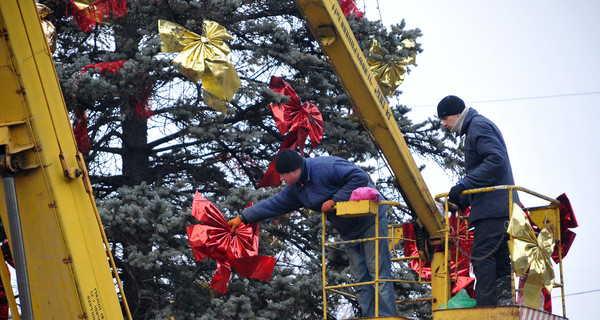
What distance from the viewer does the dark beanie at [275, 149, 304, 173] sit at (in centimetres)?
717

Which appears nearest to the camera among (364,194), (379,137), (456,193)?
(456,193)

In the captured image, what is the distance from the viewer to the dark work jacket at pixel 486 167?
6418 mm

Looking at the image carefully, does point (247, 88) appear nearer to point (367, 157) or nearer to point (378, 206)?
point (367, 157)

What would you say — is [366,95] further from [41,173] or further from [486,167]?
[41,173]

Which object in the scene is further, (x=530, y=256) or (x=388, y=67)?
(x=388, y=67)

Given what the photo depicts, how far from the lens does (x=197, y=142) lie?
36.0 feet

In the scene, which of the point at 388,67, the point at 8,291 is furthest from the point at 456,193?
the point at 388,67

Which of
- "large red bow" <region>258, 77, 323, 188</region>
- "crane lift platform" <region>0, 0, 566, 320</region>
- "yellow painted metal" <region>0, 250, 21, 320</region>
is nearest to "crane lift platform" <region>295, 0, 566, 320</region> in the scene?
"crane lift platform" <region>0, 0, 566, 320</region>

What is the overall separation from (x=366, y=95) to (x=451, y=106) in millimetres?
748

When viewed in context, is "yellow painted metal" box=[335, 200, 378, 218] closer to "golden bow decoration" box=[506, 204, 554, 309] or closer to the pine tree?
"golden bow decoration" box=[506, 204, 554, 309]

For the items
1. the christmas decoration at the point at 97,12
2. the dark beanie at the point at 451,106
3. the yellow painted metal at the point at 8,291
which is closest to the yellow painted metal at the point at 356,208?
the dark beanie at the point at 451,106

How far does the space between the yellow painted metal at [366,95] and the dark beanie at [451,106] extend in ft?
1.66

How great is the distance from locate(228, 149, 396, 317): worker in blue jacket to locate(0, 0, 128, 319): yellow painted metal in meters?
2.32

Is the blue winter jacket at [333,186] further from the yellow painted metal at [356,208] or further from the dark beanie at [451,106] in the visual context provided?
the dark beanie at [451,106]
